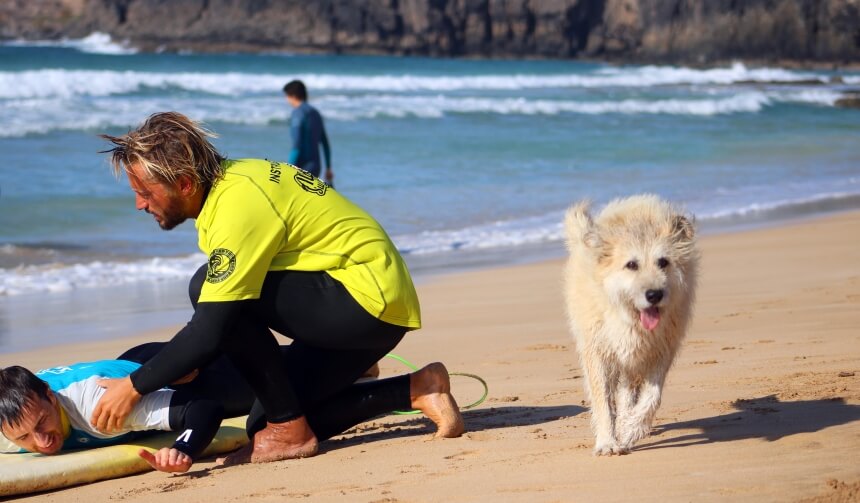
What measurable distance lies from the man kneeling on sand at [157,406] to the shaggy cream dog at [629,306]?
2.16 feet

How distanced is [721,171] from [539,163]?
2977 millimetres

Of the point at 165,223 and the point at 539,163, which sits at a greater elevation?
the point at 165,223

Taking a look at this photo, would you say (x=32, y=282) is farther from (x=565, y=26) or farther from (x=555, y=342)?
(x=565, y=26)

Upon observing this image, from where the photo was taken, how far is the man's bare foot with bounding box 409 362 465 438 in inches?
172

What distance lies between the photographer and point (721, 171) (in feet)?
54.3

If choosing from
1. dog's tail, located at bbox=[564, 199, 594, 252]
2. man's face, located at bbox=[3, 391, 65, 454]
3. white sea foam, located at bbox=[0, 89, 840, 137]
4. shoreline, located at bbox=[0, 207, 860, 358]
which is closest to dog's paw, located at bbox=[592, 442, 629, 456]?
dog's tail, located at bbox=[564, 199, 594, 252]

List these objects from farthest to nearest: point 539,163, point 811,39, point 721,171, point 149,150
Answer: point 811,39 → point 539,163 → point 721,171 → point 149,150

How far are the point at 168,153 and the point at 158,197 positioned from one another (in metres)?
0.17

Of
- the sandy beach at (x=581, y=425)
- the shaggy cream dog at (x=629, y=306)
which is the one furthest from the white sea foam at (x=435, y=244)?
the shaggy cream dog at (x=629, y=306)

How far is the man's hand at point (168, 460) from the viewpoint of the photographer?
397cm

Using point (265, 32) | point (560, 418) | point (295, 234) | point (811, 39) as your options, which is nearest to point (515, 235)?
point (560, 418)

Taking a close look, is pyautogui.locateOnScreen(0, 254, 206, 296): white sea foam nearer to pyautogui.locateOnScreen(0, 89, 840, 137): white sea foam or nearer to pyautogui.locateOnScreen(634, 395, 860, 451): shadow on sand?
pyautogui.locateOnScreen(634, 395, 860, 451): shadow on sand

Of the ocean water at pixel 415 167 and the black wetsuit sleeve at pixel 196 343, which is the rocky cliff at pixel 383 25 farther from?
the black wetsuit sleeve at pixel 196 343

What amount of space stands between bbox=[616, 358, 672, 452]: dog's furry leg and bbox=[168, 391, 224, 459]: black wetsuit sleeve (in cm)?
156
